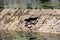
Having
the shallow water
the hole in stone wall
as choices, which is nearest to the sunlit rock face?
the hole in stone wall

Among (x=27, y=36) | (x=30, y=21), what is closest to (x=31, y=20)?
(x=30, y=21)

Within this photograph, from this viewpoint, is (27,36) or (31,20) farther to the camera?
(31,20)

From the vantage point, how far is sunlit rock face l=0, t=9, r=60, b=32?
35.9 feet

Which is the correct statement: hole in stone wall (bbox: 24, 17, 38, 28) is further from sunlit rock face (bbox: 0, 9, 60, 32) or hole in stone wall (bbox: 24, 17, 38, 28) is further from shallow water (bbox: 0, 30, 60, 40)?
shallow water (bbox: 0, 30, 60, 40)

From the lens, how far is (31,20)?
38.4 ft

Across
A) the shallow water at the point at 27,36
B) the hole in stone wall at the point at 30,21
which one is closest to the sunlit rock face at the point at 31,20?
the hole in stone wall at the point at 30,21

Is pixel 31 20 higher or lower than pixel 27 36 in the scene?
Answer: higher

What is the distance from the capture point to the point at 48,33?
34.5 feet

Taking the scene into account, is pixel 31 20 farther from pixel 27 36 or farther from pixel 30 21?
pixel 27 36

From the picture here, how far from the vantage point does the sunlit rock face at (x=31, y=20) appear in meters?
11.0

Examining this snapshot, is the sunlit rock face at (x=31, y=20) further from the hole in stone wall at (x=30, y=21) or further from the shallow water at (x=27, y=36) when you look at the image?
the shallow water at (x=27, y=36)

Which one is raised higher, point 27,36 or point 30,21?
point 30,21

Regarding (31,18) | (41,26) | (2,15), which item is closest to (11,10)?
(2,15)

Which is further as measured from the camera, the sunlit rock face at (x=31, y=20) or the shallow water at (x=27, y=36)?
the sunlit rock face at (x=31, y=20)
